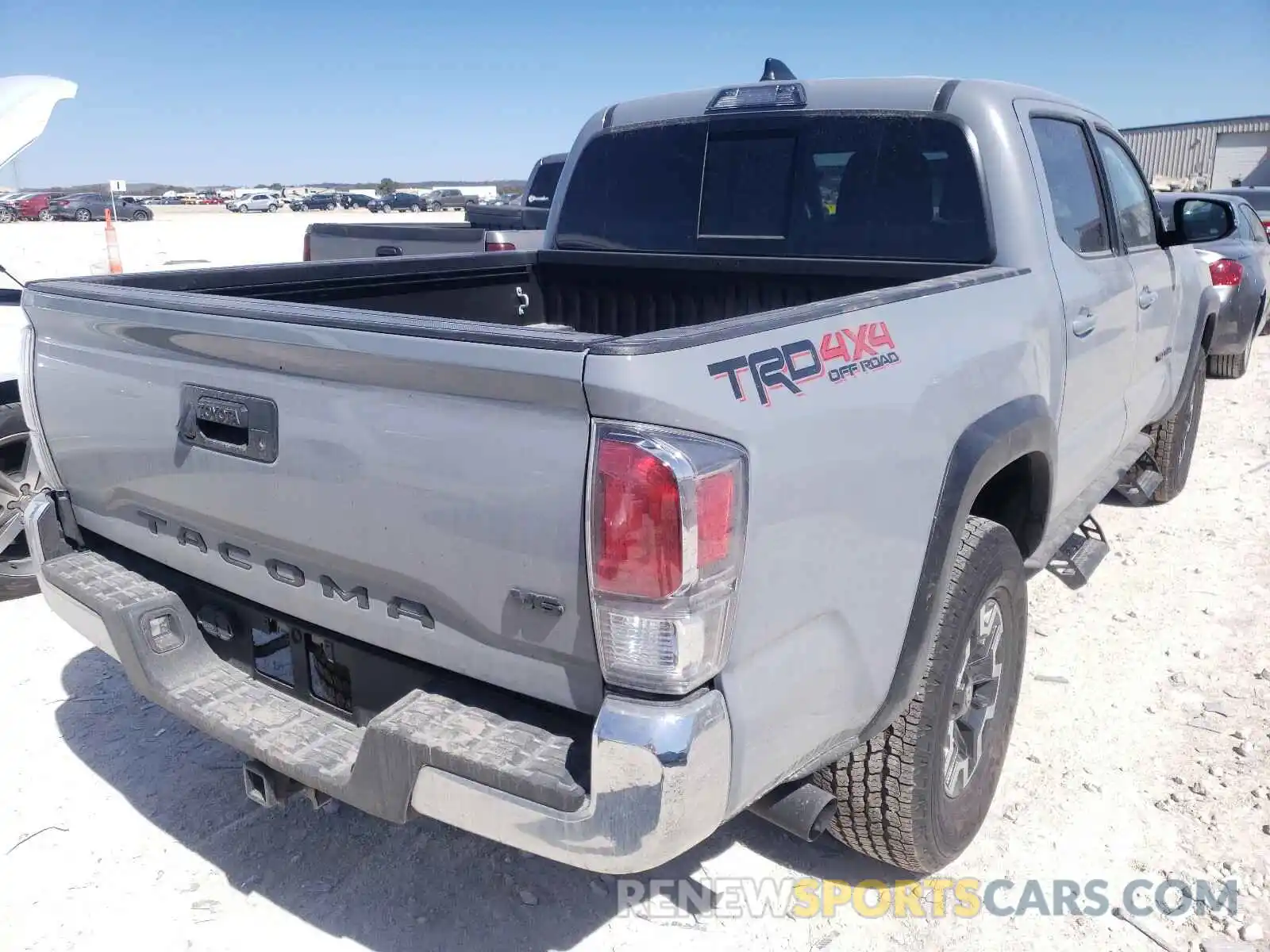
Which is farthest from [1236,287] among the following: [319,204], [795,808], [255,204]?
[319,204]

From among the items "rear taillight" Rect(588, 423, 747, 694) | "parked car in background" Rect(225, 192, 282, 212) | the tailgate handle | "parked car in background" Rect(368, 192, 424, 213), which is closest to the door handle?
"rear taillight" Rect(588, 423, 747, 694)

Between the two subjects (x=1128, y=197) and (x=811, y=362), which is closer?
(x=811, y=362)

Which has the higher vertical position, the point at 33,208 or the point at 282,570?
the point at 33,208

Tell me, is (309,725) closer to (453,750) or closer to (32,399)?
(453,750)

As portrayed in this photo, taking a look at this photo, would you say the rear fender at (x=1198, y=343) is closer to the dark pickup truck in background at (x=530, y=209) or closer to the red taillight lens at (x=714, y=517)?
the red taillight lens at (x=714, y=517)

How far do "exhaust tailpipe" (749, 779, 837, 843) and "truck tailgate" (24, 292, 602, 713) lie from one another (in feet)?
2.14

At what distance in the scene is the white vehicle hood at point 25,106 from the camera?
426 cm

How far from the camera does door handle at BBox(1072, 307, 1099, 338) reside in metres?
3.24

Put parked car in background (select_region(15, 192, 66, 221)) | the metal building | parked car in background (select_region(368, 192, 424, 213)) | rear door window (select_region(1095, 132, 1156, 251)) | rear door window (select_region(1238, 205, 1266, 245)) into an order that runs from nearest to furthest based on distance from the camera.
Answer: rear door window (select_region(1095, 132, 1156, 251)), rear door window (select_region(1238, 205, 1266, 245)), the metal building, parked car in background (select_region(15, 192, 66, 221)), parked car in background (select_region(368, 192, 424, 213))

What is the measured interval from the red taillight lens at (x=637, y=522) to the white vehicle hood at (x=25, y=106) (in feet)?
12.8

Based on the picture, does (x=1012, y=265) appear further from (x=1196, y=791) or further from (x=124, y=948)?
(x=124, y=948)

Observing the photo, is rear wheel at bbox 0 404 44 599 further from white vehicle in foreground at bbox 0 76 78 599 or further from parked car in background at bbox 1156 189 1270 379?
parked car in background at bbox 1156 189 1270 379

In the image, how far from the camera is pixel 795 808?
2271mm

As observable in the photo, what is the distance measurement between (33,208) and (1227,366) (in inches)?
2000
